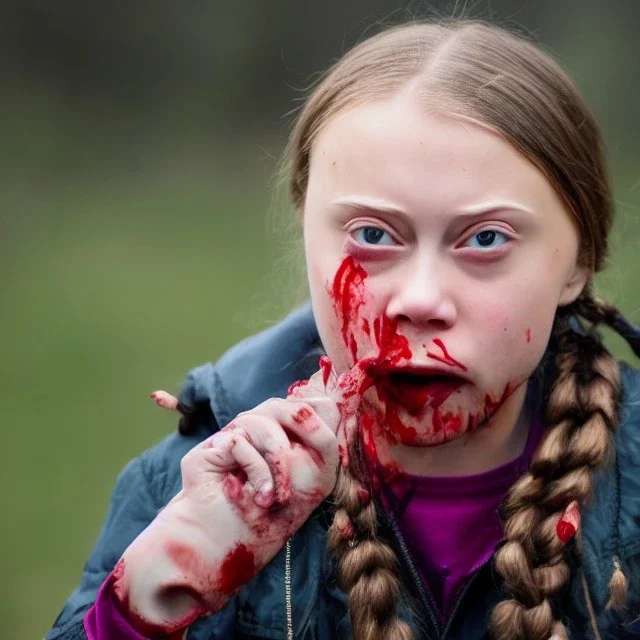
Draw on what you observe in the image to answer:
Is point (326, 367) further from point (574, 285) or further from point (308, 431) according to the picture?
point (574, 285)

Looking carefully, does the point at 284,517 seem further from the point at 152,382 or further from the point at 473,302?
the point at 152,382

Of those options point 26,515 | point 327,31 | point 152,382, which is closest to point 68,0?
point 327,31

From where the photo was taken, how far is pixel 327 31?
6.47 m

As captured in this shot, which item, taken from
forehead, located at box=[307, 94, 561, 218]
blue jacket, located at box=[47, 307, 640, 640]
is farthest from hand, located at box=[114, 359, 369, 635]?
forehead, located at box=[307, 94, 561, 218]

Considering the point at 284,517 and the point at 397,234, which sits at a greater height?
the point at 397,234

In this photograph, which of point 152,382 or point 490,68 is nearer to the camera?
point 490,68

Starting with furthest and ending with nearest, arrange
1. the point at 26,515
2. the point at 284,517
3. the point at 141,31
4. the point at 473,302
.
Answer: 1. the point at 141,31
2. the point at 26,515
3. the point at 473,302
4. the point at 284,517

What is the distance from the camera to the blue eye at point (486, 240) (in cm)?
184

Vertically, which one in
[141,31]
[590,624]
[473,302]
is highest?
[473,302]

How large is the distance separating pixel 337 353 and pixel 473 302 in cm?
25

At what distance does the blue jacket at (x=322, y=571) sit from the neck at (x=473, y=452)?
4.8 inches

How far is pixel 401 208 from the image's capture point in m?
1.82

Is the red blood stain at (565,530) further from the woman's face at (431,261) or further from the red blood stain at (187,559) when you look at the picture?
the red blood stain at (187,559)

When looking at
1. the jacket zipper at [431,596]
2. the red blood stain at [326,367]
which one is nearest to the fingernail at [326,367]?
the red blood stain at [326,367]
